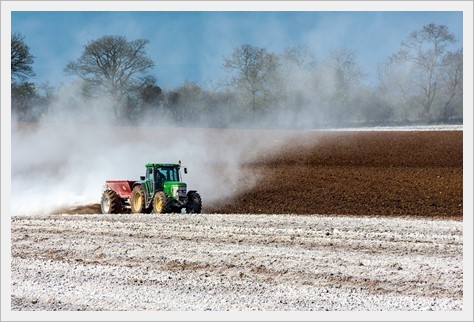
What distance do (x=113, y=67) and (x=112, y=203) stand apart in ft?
23.8

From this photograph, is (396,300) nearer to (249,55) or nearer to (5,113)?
(5,113)

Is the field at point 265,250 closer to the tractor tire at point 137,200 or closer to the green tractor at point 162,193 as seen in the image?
the green tractor at point 162,193

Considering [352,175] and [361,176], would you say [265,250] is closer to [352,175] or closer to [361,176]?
[361,176]

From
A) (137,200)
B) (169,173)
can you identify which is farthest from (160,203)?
(137,200)

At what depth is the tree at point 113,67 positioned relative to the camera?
26.5 m

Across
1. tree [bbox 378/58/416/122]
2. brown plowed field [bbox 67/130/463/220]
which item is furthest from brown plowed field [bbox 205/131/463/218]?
tree [bbox 378/58/416/122]

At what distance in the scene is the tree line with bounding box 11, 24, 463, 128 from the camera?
27.7 meters

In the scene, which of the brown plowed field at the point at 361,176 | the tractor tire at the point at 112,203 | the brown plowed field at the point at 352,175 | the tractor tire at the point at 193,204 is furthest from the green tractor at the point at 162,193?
the brown plowed field at the point at 361,176

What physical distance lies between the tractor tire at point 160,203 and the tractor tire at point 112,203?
1912 millimetres

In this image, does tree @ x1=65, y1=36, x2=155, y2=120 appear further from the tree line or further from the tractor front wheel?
the tractor front wheel

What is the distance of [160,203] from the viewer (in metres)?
20.9

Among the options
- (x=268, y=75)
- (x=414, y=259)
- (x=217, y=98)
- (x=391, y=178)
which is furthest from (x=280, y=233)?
(x=217, y=98)

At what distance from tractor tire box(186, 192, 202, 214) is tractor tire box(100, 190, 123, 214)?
2.65 metres

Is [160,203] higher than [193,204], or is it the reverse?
[160,203]
